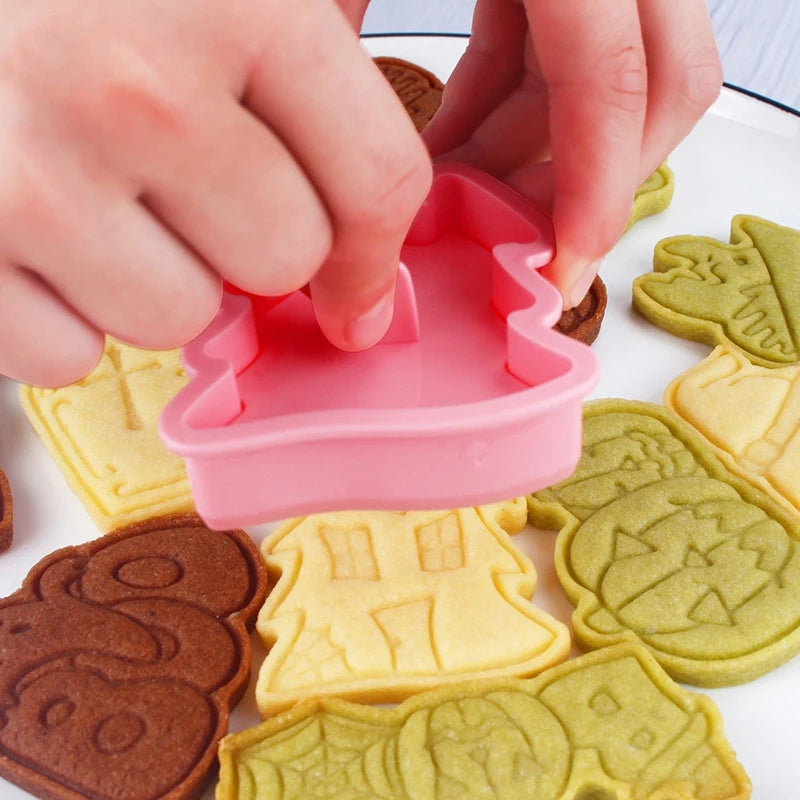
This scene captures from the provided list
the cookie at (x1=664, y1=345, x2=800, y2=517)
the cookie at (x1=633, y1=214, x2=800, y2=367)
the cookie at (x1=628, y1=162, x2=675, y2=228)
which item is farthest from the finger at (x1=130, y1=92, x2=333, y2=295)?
the cookie at (x1=628, y1=162, x2=675, y2=228)

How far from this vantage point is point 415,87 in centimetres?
195

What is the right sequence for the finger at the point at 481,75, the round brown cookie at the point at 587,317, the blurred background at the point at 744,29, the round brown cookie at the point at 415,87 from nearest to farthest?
the finger at the point at 481,75
the round brown cookie at the point at 587,317
the round brown cookie at the point at 415,87
the blurred background at the point at 744,29

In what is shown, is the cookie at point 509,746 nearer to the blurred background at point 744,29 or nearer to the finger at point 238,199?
the finger at point 238,199

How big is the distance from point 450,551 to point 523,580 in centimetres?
9

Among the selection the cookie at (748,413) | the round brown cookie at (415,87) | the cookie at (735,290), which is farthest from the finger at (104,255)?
the round brown cookie at (415,87)

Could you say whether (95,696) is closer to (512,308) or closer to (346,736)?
(346,736)

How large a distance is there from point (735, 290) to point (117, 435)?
0.91 metres

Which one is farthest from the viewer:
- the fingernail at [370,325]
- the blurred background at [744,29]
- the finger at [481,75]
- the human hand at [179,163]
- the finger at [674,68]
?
the blurred background at [744,29]

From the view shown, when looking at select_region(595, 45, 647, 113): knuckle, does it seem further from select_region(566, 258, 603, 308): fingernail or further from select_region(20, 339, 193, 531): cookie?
select_region(20, 339, 193, 531): cookie

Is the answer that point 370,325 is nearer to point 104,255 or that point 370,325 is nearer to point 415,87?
point 104,255

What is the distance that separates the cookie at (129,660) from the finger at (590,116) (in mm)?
516

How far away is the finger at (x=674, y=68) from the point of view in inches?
38.4

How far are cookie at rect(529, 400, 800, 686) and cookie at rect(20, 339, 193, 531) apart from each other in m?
0.46

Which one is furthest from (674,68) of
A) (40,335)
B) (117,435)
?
(117,435)
